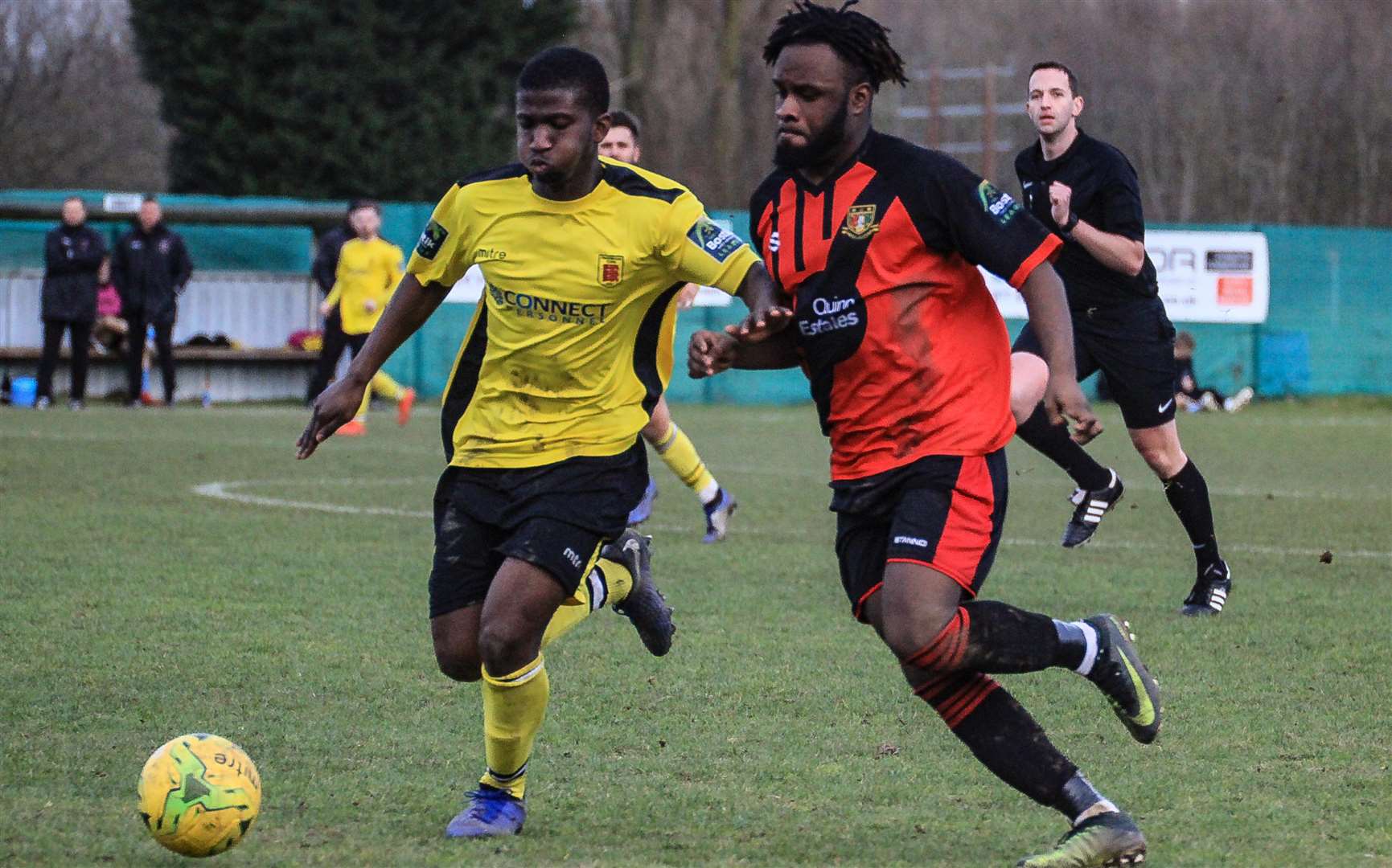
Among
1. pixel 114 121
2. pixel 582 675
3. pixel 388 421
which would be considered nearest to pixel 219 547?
pixel 582 675

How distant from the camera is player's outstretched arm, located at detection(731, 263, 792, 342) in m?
4.19

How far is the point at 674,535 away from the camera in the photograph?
1025 centimetres

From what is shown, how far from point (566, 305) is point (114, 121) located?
115ft

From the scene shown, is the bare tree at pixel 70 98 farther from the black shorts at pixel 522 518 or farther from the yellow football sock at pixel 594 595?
the black shorts at pixel 522 518

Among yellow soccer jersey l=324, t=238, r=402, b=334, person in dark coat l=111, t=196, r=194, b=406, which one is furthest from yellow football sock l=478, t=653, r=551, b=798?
person in dark coat l=111, t=196, r=194, b=406

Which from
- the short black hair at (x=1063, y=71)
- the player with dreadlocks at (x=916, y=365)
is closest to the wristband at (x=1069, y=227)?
the short black hair at (x=1063, y=71)

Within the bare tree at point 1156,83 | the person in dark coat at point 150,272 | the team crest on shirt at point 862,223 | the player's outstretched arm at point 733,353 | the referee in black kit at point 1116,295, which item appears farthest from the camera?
the bare tree at point 1156,83

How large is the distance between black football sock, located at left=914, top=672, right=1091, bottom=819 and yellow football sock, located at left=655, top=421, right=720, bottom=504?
5305mm

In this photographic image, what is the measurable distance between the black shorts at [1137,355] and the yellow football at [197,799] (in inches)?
186

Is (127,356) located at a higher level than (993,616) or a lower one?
lower

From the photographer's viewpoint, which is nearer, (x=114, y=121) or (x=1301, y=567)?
(x=1301, y=567)

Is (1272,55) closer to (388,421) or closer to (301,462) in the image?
(388,421)

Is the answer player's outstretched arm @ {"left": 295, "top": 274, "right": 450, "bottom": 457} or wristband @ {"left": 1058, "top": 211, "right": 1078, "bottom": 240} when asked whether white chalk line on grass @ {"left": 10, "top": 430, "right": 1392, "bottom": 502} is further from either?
player's outstretched arm @ {"left": 295, "top": 274, "right": 450, "bottom": 457}

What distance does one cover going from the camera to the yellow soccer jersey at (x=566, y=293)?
187 inches
